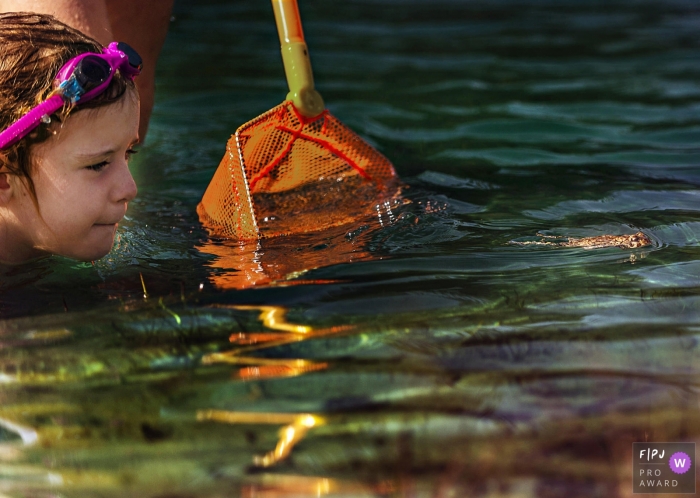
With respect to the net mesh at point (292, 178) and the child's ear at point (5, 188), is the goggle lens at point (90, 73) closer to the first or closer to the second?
the child's ear at point (5, 188)

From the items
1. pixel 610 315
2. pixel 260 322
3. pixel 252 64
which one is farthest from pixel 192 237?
pixel 252 64

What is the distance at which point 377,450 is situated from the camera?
5.17 feet

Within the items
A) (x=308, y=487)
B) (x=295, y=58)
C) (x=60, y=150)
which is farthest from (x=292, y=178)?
(x=308, y=487)

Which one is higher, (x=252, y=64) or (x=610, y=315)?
(x=252, y=64)

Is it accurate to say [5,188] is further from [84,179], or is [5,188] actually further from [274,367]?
[274,367]

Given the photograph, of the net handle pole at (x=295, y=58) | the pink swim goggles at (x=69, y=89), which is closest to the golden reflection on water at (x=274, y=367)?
the pink swim goggles at (x=69, y=89)

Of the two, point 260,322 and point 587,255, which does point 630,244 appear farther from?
point 260,322

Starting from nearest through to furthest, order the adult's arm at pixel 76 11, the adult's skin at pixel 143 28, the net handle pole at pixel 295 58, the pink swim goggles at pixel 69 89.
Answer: the pink swim goggles at pixel 69 89, the adult's arm at pixel 76 11, the net handle pole at pixel 295 58, the adult's skin at pixel 143 28

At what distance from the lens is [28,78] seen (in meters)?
2.20

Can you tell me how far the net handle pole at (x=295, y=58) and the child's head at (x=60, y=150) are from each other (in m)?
0.73

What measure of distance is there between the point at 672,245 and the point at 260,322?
51.5 inches

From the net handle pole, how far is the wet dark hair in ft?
2.64

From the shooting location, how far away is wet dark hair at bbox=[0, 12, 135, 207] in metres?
2.19

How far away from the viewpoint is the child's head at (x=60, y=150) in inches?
86.7
